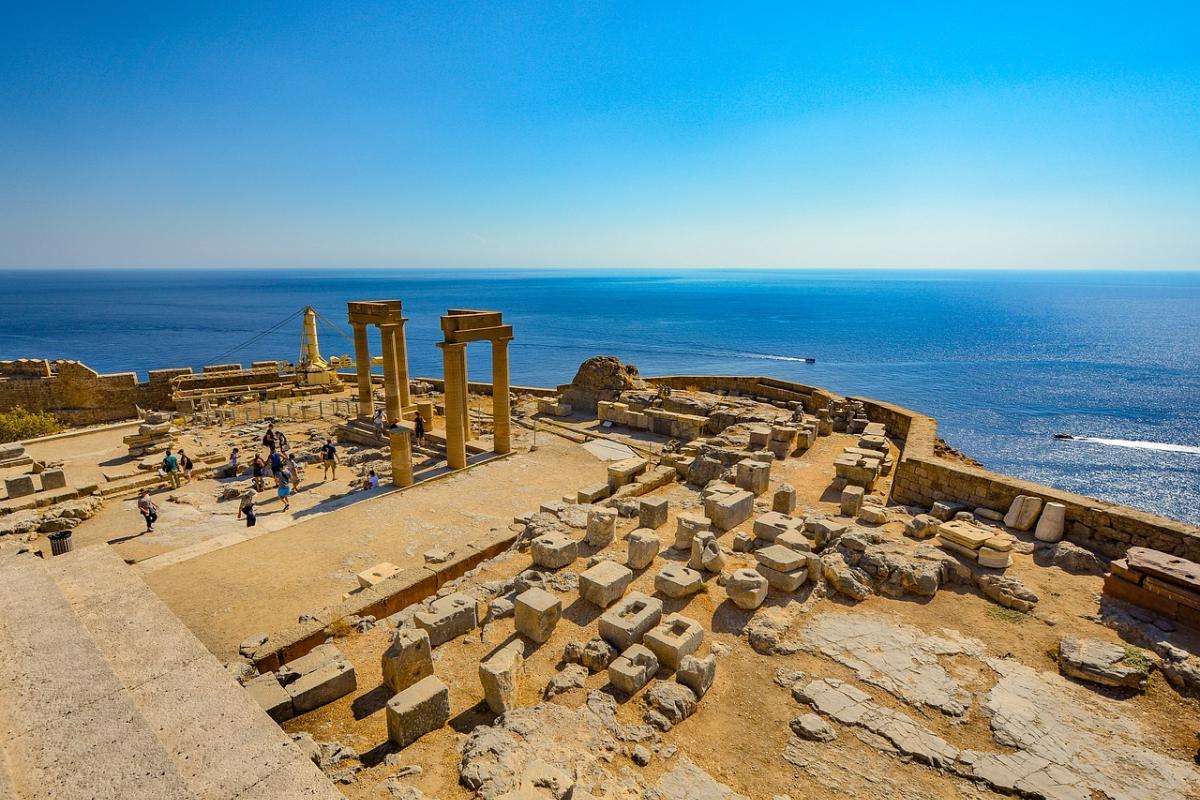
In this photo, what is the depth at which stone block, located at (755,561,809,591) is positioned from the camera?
27.8 ft

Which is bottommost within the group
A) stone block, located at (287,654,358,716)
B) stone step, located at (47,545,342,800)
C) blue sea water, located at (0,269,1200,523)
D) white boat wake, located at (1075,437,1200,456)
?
white boat wake, located at (1075,437,1200,456)

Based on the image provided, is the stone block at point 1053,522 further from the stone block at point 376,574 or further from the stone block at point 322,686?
the stone block at point 376,574

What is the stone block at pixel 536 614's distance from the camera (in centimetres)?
771

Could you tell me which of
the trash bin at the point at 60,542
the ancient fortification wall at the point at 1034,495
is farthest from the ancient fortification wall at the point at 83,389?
the ancient fortification wall at the point at 1034,495

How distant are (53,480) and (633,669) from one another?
17286 mm

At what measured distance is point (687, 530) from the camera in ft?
33.3

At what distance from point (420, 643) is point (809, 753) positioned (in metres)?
4.52

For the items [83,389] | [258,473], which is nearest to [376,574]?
[258,473]

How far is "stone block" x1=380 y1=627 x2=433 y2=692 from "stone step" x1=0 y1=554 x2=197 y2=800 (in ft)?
7.63

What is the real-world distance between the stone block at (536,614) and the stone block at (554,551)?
1.70 meters

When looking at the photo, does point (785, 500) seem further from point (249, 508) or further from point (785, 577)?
point (249, 508)

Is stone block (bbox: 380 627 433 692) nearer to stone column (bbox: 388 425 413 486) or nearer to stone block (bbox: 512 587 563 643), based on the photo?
stone block (bbox: 512 587 563 643)

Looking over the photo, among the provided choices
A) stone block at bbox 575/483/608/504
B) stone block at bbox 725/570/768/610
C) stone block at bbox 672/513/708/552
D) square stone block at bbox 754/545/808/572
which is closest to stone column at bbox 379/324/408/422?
stone block at bbox 575/483/608/504

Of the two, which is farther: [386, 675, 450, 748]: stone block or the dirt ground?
[386, 675, 450, 748]: stone block
